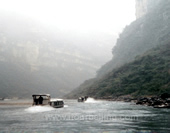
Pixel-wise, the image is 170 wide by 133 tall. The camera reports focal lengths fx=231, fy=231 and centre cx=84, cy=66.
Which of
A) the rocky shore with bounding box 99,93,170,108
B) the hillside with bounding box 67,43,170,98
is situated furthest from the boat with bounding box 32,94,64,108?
the hillside with bounding box 67,43,170,98

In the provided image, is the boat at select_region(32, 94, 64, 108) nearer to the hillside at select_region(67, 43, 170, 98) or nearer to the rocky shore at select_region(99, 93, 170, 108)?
the rocky shore at select_region(99, 93, 170, 108)

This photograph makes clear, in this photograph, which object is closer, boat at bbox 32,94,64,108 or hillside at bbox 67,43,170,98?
boat at bbox 32,94,64,108

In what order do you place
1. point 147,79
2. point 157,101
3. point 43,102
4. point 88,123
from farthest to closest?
point 147,79
point 157,101
point 43,102
point 88,123

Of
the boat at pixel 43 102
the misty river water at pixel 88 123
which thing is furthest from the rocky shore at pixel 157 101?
the boat at pixel 43 102

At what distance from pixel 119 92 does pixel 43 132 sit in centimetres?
16063

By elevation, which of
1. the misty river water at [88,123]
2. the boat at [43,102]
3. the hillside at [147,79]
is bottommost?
the misty river water at [88,123]

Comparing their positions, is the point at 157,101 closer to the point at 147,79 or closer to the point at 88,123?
the point at 88,123

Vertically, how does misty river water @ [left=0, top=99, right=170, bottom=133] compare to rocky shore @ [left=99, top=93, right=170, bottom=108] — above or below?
below

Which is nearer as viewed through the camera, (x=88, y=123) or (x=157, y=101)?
(x=88, y=123)

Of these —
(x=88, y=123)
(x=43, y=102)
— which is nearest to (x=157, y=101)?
(x=43, y=102)

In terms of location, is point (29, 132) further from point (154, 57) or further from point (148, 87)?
point (154, 57)

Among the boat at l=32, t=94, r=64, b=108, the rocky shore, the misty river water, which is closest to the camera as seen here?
the misty river water

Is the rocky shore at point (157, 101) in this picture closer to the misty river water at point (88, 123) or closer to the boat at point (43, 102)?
the misty river water at point (88, 123)

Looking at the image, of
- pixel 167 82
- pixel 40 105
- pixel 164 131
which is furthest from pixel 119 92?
pixel 164 131
